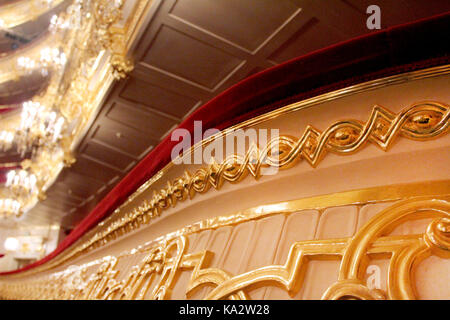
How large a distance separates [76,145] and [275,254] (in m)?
6.89

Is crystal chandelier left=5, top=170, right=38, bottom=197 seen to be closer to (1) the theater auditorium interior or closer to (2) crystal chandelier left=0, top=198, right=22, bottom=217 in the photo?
(2) crystal chandelier left=0, top=198, right=22, bottom=217

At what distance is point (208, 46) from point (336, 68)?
150 inches

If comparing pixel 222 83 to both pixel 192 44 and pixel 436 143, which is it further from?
pixel 436 143

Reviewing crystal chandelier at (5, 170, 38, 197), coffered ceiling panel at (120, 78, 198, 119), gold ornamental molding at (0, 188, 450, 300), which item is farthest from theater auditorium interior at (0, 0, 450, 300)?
crystal chandelier at (5, 170, 38, 197)

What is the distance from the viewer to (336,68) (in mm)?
619

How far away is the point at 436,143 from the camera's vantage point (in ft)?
1.71

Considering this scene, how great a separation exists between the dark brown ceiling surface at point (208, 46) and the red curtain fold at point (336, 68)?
9.92 ft

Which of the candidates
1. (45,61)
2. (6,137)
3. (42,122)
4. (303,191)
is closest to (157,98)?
(42,122)

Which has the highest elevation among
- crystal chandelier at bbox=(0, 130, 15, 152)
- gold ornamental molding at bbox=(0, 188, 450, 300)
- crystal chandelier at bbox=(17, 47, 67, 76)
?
crystal chandelier at bbox=(17, 47, 67, 76)

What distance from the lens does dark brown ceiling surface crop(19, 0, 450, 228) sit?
3531 mm

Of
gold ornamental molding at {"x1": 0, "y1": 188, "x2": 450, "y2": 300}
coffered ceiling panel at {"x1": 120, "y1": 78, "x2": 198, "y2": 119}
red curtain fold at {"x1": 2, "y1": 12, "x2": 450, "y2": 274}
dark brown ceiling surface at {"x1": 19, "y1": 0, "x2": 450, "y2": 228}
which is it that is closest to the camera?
gold ornamental molding at {"x1": 0, "y1": 188, "x2": 450, "y2": 300}

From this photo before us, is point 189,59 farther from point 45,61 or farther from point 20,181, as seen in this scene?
point 45,61

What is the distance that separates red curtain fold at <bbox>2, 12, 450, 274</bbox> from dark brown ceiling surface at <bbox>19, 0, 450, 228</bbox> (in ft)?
9.92

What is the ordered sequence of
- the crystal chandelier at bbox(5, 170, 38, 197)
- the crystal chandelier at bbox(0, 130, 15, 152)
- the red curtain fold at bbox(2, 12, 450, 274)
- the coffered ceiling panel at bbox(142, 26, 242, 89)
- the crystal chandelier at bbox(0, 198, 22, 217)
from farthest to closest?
the crystal chandelier at bbox(0, 130, 15, 152)
the crystal chandelier at bbox(0, 198, 22, 217)
the crystal chandelier at bbox(5, 170, 38, 197)
the coffered ceiling panel at bbox(142, 26, 242, 89)
the red curtain fold at bbox(2, 12, 450, 274)
